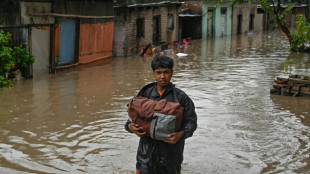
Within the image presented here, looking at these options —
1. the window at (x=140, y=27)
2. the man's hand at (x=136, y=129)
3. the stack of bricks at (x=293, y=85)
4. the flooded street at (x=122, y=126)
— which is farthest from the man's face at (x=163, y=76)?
the window at (x=140, y=27)

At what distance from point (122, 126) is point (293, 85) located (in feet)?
15.9

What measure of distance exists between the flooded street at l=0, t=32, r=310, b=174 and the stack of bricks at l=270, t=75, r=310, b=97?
216 millimetres

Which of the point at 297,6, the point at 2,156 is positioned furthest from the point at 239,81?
the point at 297,6

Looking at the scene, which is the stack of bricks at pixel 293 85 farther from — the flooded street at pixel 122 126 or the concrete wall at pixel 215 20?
→ the concrete wall at pixel 215 20

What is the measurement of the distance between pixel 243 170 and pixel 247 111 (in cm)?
360

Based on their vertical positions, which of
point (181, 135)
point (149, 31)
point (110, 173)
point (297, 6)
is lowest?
point (110, 173)

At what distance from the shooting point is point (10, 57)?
12102 millimetres

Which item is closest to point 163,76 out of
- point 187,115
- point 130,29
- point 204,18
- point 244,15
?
point 187,115

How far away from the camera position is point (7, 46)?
41.1 ft

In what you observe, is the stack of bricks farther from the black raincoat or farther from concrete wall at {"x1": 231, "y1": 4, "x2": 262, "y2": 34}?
concrete wall at {"x1": 231, "y1": 4, "x2": 262, "y2": 34}

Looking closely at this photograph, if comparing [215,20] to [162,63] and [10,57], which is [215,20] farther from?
[162,63]

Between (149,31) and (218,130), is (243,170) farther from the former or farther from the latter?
(149,31)

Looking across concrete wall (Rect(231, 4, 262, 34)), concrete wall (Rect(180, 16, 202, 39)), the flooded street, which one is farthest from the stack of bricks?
concrete wall (Rect(231, 4, 262, 34))

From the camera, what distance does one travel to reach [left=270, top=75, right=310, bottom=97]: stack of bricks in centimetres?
1046
